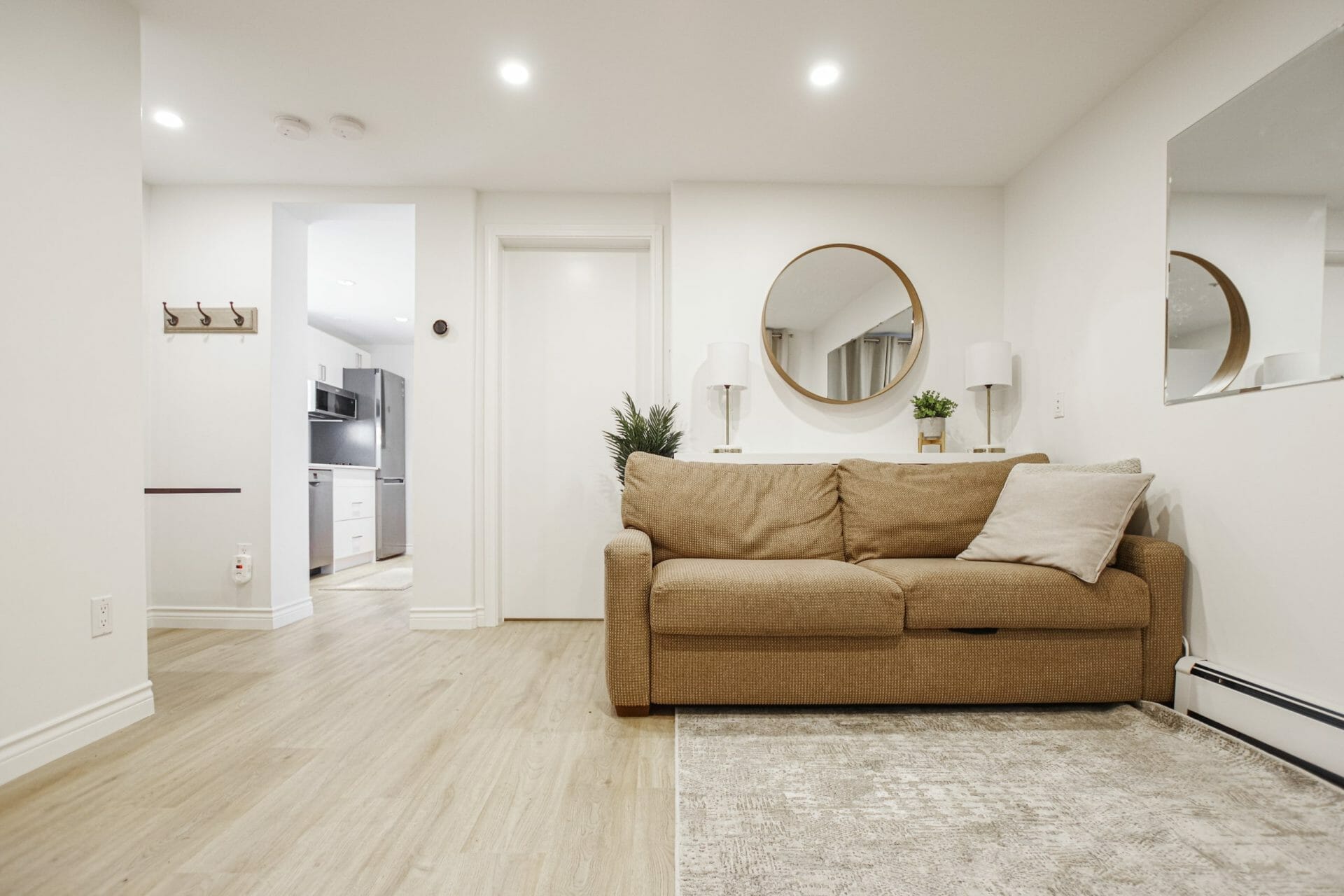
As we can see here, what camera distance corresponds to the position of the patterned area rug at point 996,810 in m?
1.11

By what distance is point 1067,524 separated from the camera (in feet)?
6.52

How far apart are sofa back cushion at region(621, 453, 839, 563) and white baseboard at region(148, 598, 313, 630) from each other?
2203 millimetres

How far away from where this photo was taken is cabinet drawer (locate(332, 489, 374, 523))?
5082mm

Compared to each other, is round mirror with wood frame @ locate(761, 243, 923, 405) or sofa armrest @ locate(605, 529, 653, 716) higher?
round mirror with wood frame @ locate(761, 243, 923, 405)

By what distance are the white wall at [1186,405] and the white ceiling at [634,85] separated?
0.65ft

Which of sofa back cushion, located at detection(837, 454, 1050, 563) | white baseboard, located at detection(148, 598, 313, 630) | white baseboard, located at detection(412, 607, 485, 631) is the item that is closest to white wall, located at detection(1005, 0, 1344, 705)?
sofa back cushion, located at detection(837, 454, 1050, 563)

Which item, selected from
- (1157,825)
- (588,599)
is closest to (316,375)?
(588,599)

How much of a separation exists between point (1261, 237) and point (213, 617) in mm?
4734

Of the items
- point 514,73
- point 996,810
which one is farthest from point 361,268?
point 996,810

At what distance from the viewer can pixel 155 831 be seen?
4.25 ft

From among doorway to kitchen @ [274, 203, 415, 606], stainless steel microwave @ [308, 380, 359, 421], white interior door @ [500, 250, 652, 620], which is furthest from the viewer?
stainless steel microwave @ [308, 380, 359, 421]

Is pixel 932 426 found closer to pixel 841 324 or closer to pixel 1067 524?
pixel 841 324

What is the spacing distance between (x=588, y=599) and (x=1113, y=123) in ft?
10.9

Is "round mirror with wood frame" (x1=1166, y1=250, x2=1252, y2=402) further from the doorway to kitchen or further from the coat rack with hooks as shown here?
the coat rack with hooks
